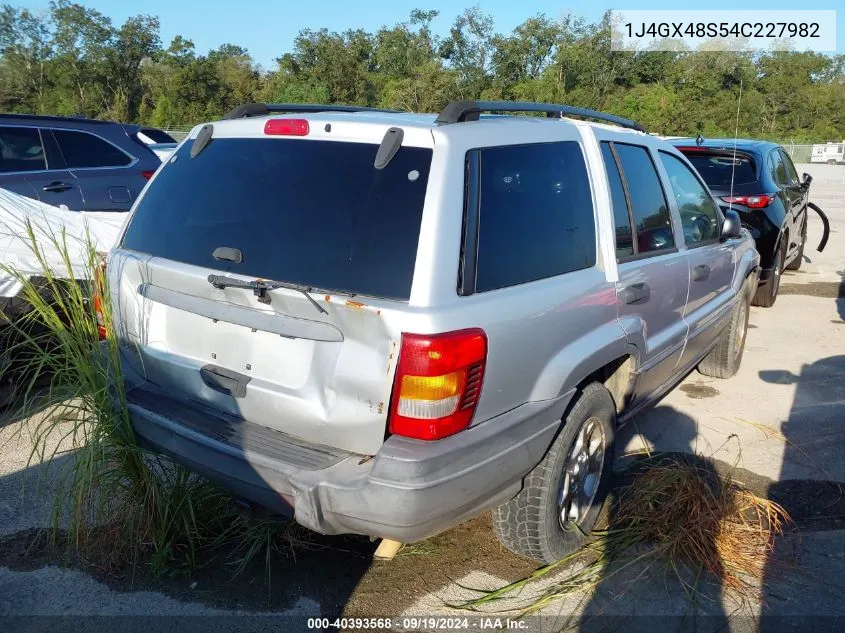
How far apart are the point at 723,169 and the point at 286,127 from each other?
6.39 meters

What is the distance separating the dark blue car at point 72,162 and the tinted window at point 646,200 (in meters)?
5.14

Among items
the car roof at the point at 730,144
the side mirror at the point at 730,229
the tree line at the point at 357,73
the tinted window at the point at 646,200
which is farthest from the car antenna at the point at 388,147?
the tree line at the point at 357,73

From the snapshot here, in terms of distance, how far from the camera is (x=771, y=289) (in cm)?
795

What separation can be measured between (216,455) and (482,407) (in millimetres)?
992

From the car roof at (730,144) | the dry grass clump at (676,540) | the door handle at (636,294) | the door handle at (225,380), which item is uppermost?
the car roof at (730,144)

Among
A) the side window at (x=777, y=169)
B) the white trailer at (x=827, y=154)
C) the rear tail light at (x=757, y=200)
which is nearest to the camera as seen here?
the rear tail light at (x=757, y=200)

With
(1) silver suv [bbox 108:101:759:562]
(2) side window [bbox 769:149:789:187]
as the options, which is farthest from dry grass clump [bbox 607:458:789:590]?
(2) side window [bbox 769:149:789:187]

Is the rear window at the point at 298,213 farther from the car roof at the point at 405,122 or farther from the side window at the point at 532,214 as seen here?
the side window at the point at 532,214

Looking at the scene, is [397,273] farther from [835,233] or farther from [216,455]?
[835,233]

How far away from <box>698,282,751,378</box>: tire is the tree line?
120 ft

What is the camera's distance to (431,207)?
99.6 inches

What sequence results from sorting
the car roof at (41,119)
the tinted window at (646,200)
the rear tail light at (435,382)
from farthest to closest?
the car roof at (41,119)
the tinted window at (646,200)
the rear tail light at (435,382)

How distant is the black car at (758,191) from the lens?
7.55 m

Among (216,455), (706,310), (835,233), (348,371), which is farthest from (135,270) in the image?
(835,233)
